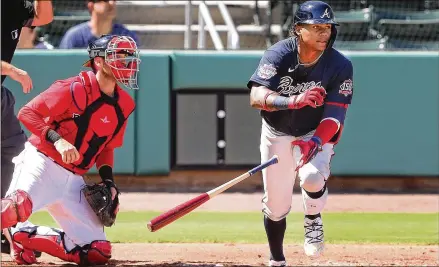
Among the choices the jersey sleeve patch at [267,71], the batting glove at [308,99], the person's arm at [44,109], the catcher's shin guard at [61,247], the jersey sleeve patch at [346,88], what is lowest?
the catcher's shin guard at [61,247]

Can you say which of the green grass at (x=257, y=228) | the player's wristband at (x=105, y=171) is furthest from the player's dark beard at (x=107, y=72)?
the green grass at (x=257, y=228)

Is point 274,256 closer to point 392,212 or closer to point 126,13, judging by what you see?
point 392,212

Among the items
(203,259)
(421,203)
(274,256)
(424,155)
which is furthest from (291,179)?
(424,155)

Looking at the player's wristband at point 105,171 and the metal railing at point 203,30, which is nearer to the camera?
the player's wristband at point 105,171

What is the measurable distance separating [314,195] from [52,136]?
1601mm

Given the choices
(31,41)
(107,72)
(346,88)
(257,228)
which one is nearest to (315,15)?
(346,88)

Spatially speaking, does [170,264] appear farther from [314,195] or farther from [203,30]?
[203,30]

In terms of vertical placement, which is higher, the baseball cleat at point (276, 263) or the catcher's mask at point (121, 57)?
the catcher's mask at point (121, 57)

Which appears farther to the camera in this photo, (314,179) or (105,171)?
(105,171)

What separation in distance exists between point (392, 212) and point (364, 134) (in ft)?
5.28

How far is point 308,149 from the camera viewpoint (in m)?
5.36

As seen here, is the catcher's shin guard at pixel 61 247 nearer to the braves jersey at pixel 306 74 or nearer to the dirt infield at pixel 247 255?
the dirt infield at pixel 247 255

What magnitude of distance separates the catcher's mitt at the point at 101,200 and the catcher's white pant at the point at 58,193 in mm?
63

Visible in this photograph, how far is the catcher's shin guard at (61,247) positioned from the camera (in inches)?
231
